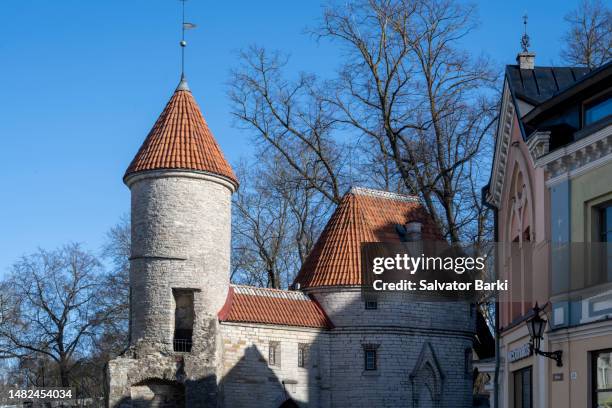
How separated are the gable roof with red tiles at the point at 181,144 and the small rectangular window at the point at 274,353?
583 cm

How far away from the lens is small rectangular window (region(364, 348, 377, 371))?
3659 cm

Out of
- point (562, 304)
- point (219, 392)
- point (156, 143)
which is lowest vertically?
point (219, 392)

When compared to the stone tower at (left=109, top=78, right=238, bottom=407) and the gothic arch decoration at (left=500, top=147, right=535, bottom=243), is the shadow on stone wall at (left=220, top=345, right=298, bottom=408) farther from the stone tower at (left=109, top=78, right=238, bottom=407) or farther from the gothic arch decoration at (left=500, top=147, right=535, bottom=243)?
the gothic arch decoration at (left=500, top=147, right=535, bottom=243)

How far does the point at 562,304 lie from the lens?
17.7 metres

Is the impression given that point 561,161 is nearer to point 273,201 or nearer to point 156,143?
point 156,143

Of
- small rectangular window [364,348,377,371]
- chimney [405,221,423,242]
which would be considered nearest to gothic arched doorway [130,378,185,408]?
small rectangular window [364,348,377,371]

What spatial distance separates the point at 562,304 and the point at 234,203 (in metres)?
34.4

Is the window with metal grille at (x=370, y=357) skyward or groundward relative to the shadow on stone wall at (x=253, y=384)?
skyward

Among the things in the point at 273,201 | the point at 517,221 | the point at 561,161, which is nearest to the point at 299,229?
the point at 273,201

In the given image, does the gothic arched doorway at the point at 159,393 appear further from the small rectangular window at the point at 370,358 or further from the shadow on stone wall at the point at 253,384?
the small rectangular window at the point at 370,358

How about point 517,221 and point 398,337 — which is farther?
point 398,337

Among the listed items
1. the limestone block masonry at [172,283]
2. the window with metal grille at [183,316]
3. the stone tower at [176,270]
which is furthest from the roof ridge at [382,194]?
the window with metal grille at [183,316]

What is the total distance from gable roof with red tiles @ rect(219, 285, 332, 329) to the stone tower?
20.3 inches

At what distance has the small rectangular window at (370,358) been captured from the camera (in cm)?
3659
